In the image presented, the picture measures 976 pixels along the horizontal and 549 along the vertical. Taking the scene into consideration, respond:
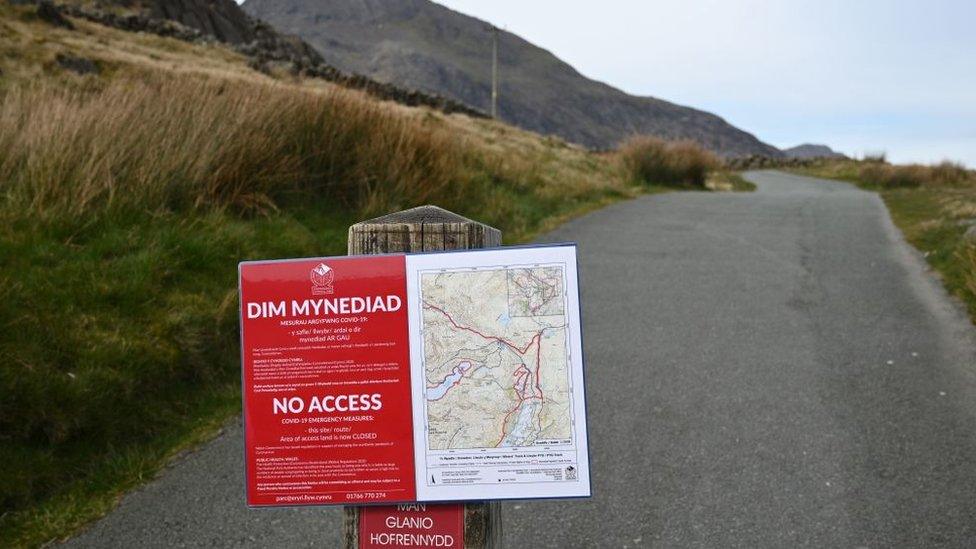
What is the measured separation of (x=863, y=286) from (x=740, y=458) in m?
5.08

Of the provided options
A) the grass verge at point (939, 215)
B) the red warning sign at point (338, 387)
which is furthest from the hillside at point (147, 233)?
the grass verge at point (939, 215)

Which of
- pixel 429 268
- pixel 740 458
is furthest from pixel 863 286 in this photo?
pixel 429 268

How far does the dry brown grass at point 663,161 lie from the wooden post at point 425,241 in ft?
70.0

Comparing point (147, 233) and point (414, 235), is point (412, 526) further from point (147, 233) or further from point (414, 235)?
point (147, 233)

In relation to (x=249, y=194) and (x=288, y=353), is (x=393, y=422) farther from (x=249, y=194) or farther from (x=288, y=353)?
(x=249, y=194)

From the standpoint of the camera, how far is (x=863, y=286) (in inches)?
356

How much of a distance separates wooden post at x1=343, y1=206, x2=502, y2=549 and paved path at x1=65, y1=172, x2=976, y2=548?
1599 mm

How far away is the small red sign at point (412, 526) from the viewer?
2.24m

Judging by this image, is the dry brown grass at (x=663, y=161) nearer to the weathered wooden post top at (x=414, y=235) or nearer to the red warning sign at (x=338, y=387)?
the weathered wooden post top at (x=414, y=235)

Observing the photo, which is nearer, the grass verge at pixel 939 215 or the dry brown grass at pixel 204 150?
the dry brown grass at pixel 204 150

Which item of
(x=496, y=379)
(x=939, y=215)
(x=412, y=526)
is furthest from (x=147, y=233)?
(x=939, y=215)

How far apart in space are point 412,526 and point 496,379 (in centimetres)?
44

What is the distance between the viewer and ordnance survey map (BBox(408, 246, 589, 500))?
2.16 meters

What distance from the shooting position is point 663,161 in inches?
963
